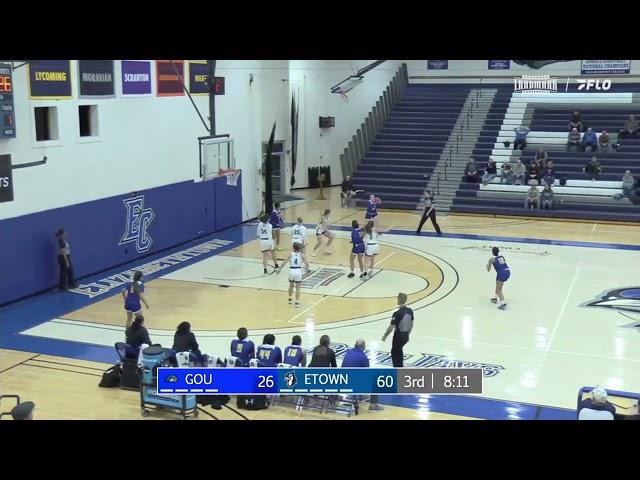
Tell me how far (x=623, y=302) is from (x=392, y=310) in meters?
5.41

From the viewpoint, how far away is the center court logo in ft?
122

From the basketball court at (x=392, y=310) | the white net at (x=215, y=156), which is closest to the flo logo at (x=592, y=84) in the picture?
the basketball court at (x=392, y=310)

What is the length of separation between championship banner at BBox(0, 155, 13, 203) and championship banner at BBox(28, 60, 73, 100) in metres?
1.68

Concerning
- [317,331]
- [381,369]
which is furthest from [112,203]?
[381,369]

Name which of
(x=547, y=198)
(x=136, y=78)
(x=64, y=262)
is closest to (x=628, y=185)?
(x=547, y=198)

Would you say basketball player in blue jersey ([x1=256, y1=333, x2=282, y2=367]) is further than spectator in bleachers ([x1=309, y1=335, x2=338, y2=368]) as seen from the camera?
Yes

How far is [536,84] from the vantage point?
1478 inches

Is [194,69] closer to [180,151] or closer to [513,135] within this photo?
[180,151]

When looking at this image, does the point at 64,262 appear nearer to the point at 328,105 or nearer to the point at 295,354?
the point at 295,354

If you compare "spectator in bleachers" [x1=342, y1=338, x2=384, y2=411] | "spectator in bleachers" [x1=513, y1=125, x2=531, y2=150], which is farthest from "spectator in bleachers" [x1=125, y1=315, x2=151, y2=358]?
"spectator in bleachers" [x1=513, y1=125, x2=531, y2=150]

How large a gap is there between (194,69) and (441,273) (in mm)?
9898

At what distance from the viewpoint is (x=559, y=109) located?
35.8 meters

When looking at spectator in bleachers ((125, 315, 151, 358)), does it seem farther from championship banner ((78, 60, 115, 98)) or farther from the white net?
the white net

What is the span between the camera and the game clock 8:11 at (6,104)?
16.8 meters
